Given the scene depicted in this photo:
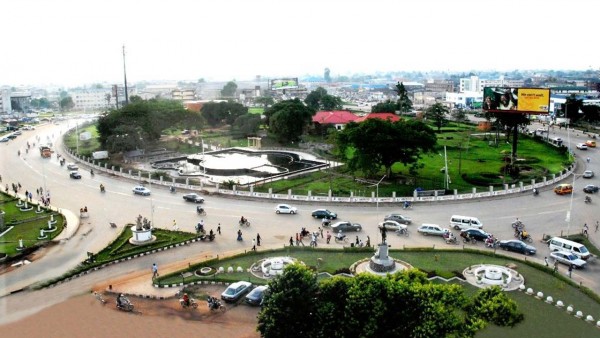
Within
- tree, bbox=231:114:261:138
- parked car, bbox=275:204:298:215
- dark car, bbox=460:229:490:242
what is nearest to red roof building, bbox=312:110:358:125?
tree, bbox=231:114:261:138

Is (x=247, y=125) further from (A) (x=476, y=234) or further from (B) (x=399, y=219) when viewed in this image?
(A) (x=476, y=234)

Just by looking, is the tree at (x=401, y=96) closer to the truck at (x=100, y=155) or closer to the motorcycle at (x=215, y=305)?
the truck at (x=100, y=155)

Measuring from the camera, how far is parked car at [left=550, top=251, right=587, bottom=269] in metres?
26.9

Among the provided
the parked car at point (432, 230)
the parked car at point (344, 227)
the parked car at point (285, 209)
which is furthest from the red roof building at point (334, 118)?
the parked car at point (432, 230)

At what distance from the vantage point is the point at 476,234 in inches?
1222

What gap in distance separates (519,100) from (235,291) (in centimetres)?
4228

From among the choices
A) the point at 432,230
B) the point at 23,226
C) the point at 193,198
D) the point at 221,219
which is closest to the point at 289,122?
the point at 193,198

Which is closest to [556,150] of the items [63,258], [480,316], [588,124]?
[588,124]

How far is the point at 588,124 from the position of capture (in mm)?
86812

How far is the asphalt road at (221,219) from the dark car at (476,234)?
5.64ft

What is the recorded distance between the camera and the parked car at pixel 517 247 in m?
28.9

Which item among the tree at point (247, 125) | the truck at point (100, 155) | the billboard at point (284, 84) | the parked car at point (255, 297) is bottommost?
the parked car at point (255, 297)

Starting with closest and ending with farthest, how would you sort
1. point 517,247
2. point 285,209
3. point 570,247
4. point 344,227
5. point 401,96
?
point 570,247
point 517,247
point 344,227
point 285,209
point 401,96

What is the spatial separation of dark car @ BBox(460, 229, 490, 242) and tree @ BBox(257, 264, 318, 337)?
52.6 feet
